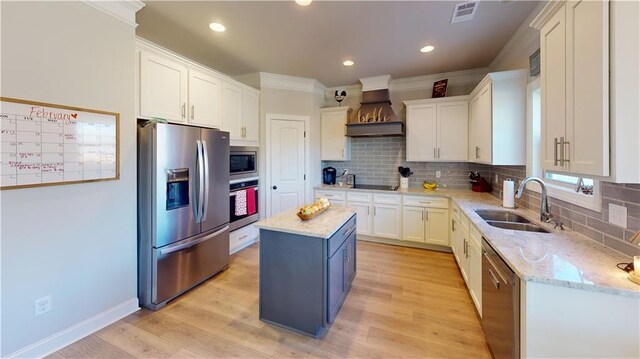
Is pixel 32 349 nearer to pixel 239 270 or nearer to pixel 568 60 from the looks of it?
pixel 239 270

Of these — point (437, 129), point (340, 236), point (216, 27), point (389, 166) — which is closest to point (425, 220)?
point (389, 166)

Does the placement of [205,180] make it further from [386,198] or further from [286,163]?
[386,198]

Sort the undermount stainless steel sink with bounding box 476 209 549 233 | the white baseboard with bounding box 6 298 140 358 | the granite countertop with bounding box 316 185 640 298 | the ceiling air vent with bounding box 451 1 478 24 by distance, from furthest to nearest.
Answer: the ceiling air vent with bounding box 451 1 478 24, the undermount stainless steel sink with bounding box 476 209 549 233, the white baseboard with bounding box 6 298 140 358, the granite countertop with bounding box 316 185 640 298

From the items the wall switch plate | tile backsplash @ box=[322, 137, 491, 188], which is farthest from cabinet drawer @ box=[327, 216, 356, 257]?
tile backsplash @ box=[322, 137, 491, 188]

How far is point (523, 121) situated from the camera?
2510 millimetres

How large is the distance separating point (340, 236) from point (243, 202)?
1937 millimetres

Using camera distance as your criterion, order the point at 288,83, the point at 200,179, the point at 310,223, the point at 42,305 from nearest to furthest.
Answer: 1. the point at 42,305
2. the point at 310,223
3. the point at 200,179
4. the point at 288,83

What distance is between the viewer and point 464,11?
89.5 inches

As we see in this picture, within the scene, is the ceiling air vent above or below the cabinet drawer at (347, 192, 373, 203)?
above

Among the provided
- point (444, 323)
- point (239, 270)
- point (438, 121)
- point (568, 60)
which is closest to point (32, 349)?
point (239, 270)

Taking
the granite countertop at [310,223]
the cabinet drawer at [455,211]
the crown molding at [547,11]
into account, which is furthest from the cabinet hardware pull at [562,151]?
the cabinet drawer at [455,211]

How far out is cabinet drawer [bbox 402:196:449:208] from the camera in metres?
3.50

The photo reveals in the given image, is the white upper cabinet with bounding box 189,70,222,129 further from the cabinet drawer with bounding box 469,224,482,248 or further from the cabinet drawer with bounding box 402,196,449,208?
the cabinet drawer with bounding box 469,224,482,248

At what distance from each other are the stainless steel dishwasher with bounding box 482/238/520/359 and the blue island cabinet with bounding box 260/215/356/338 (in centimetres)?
108
